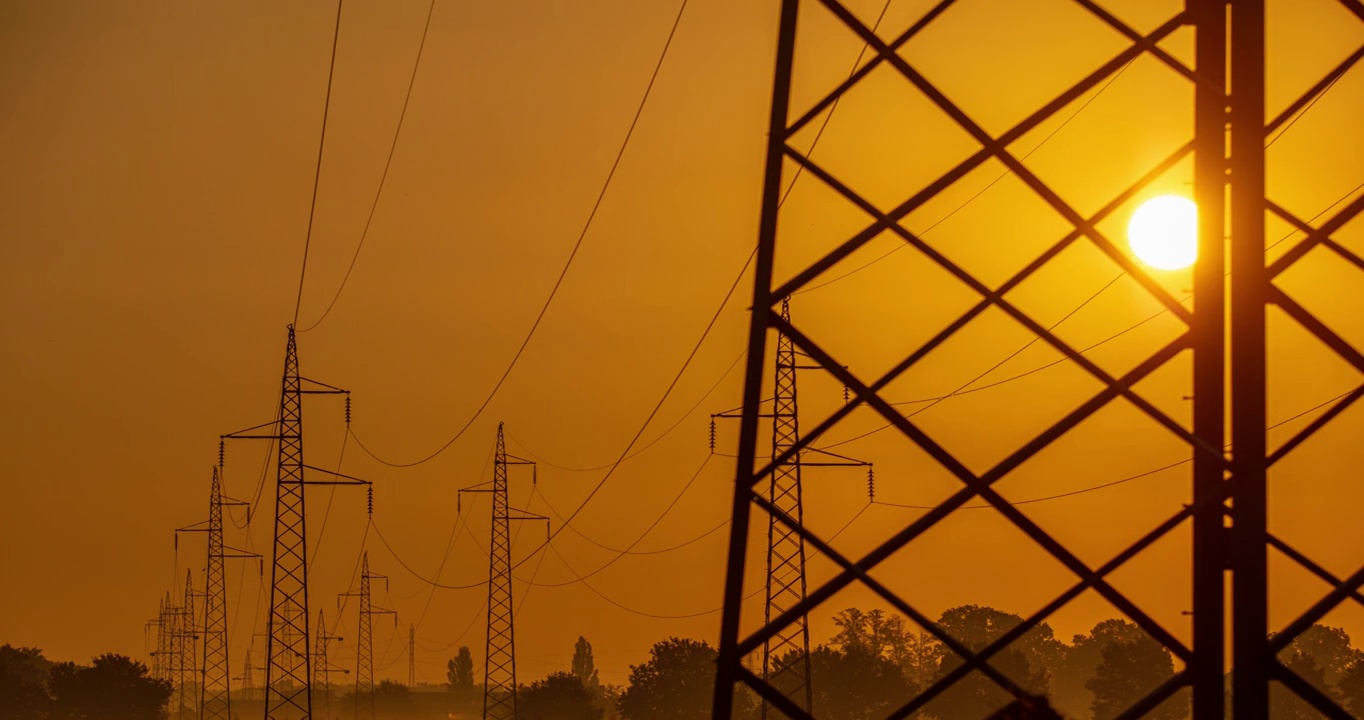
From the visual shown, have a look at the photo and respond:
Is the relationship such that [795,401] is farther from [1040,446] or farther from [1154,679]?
[1154,679]

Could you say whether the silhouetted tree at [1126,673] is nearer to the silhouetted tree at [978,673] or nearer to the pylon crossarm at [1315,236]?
the silhouetted tree at [978,673]

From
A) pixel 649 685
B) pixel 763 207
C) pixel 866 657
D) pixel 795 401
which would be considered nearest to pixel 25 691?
pixel 649 685

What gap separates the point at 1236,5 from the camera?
18.0m

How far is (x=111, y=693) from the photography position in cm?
16538

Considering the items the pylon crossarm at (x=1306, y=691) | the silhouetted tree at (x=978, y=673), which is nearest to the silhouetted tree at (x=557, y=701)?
the silhouetted tree at (x=978, y=673)

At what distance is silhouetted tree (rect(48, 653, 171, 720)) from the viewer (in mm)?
164500

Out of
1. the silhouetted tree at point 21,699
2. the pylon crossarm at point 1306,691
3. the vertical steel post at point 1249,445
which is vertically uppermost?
the silhouetted tree at point 21,699

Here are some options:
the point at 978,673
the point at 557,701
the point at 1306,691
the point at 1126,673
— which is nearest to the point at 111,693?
the point at 557,701

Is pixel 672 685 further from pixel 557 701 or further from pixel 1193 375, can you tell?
pixel 1193 375

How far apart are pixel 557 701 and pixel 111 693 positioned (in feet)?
132

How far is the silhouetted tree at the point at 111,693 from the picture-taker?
164500mm

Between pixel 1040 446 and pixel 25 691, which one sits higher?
pixel 25 691

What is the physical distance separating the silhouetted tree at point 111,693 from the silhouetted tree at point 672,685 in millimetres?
42063

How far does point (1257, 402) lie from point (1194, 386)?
0.63 metres
